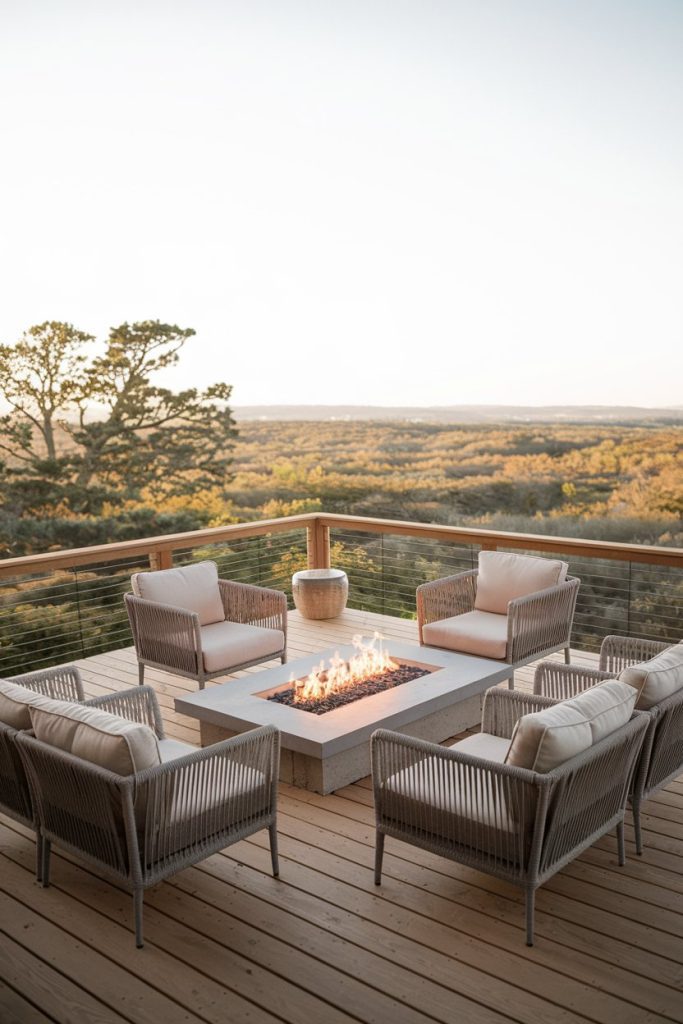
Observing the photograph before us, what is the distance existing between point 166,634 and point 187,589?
1.42 feet

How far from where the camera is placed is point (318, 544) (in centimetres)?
771

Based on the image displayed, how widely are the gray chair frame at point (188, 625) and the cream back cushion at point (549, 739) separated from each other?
2500 millimetres

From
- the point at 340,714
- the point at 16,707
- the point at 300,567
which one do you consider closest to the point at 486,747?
the point at 340,714

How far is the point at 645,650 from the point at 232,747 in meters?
2.19

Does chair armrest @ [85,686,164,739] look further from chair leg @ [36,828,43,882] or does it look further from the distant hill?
the distant hill

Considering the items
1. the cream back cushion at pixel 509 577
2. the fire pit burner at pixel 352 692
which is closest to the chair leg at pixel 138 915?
the fire pit burner at pixel 352 692

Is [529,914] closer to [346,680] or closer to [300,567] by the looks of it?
[346,680]

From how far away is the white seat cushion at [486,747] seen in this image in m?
3.36

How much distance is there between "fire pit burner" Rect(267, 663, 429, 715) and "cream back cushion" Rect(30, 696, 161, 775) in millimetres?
1349

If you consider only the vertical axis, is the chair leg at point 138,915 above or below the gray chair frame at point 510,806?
below

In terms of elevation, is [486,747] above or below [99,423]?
below

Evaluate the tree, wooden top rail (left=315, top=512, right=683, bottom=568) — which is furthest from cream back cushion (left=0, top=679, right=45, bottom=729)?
the tree

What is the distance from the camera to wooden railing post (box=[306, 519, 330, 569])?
7.63 metres

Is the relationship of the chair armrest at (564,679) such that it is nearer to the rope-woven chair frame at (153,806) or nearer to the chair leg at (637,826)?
the chair leg at (637,826)
